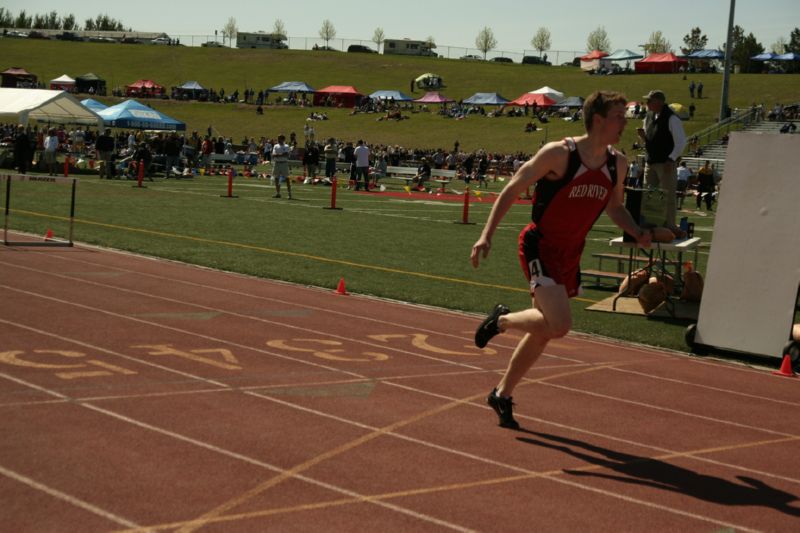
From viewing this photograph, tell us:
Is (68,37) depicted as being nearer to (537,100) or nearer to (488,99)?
(488,99)

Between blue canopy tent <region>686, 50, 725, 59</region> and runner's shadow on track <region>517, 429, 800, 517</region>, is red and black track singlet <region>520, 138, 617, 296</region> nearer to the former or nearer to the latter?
runner's shadow on track <region>517, 429, 800, 517</region>

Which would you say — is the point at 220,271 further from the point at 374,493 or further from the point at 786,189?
the point at 374,493

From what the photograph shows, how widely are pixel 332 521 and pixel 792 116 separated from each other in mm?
60793

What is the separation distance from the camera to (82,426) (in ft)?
21.3

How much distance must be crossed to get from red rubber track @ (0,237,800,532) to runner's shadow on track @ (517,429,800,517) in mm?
20

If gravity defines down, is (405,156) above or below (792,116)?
below

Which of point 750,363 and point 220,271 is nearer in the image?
point 750,363

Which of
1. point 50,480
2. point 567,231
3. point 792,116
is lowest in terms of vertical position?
point 50,480

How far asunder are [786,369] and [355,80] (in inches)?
4121

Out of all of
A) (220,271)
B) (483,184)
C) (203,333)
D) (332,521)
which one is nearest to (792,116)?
(483,184)

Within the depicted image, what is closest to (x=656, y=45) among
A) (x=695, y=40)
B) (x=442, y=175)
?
(x=695, y=40)

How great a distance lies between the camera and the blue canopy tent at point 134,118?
44.9m

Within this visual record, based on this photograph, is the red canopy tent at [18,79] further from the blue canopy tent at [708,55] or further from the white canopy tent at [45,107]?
the blue canopy tent at [708,55]

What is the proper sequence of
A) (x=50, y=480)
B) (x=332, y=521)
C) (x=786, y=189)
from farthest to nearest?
(x=786, y=189)
(x=50, y=480)
(x=332, y=521)
